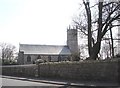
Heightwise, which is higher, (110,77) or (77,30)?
(77,30)

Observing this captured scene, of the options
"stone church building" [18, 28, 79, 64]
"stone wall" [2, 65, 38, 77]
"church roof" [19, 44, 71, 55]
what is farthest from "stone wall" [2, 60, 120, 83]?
"church roof" [19, 44, 71, 55]

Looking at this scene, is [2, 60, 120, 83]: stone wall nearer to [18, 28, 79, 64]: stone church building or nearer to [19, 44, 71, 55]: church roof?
[18, 28, 79, 64]: stone church building

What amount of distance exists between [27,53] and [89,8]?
212 feet

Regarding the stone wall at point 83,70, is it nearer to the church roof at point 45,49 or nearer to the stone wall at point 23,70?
the stone wall at point 23,70

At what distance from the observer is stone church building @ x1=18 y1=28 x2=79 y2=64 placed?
97.0m

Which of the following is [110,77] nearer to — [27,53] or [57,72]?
[57,72]

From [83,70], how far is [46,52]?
7335cm

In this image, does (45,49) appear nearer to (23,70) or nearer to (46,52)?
(46,52)

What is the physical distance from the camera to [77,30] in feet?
152

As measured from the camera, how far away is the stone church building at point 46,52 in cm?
9700

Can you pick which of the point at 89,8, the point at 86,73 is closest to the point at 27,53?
the point at 89,8

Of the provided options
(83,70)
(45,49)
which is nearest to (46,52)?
(45,49)

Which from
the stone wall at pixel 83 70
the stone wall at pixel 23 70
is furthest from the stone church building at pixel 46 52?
the stone wall at pixel 83 70

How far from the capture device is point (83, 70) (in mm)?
26859
